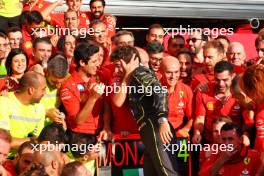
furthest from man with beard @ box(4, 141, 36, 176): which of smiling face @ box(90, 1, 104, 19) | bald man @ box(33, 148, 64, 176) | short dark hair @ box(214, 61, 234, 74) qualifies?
smiling face @ box(90, 1, 104, 19)

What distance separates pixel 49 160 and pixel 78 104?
4.53ft

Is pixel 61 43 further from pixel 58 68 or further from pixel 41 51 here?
pixel 58 68

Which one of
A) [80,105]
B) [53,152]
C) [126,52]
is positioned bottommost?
[53,152]

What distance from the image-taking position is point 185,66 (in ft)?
24.7

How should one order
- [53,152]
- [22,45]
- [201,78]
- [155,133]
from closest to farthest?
[53,152] < [155,133] < [201,78] < [22,45]

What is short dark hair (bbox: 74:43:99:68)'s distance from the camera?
645cm

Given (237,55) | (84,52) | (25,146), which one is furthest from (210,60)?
(25,146)

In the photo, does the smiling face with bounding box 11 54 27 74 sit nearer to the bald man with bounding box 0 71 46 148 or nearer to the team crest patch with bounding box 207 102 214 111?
the bald man with bounding box 0 71 46 148

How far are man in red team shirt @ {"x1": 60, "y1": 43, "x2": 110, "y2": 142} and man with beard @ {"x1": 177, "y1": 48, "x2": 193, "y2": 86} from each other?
1338mm

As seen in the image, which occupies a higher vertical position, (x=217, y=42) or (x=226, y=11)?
(x=226, y=11)

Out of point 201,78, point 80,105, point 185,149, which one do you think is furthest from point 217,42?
point 80,105

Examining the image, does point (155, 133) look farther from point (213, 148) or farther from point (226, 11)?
point (226, 11)

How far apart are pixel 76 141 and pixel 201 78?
6.29ft

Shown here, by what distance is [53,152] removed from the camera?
5125 mm
